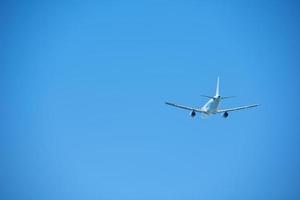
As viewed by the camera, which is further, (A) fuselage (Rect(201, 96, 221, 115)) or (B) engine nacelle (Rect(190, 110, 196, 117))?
(B) engine nacelle (Rect(190, 110, 196, 117))

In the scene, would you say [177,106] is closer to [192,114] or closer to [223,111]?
[192,114]

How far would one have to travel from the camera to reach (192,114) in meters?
69.4

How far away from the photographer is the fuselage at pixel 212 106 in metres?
64.2

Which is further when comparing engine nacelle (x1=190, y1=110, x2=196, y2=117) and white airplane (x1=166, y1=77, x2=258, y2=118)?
engine nacelle (x1=190, y1=110, x2=196, y2=117)

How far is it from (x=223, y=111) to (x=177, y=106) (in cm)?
853

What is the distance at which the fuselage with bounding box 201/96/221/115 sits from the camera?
64188 millimetres

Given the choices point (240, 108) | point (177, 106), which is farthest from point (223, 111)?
point (177, 106)

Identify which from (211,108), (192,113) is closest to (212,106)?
(211,108)

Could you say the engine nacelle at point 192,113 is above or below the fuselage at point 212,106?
above

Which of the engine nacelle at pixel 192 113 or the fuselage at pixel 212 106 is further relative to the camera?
the engine nacelle at pixel 192 113

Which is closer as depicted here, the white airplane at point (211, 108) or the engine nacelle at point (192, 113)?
the white airplane at point (211, 108)

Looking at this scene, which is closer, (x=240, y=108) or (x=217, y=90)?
(x=217, y=90)

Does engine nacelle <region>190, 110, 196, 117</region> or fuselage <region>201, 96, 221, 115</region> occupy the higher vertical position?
engine nacelle <region>190, 110, 196, 117</region>

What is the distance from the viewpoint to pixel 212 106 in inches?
2584
